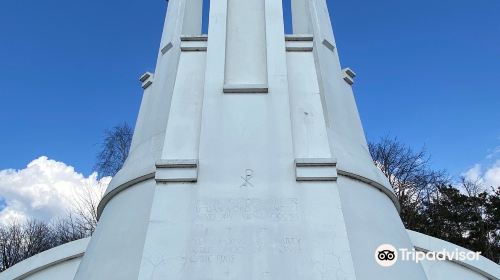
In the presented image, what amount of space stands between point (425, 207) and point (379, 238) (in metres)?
21.9

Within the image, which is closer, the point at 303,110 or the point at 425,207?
the point at 303,110

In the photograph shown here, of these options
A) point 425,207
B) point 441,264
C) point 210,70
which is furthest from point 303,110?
point 425,207

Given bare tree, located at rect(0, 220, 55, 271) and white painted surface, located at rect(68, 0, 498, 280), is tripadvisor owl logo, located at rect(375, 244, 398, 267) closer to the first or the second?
white painted surface, located at rect(68, 0, 498, 280)

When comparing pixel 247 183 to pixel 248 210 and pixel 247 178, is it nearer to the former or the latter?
pixel 247 178

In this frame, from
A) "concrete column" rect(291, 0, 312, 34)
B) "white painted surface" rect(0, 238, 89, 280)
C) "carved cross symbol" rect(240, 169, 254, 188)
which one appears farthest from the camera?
"concrete column" rect(291, 0, 312, 34)

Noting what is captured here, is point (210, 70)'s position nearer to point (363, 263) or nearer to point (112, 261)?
point (112, 261)

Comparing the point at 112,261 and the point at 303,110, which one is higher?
the point at 303,110

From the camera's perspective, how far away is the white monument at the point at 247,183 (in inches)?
156

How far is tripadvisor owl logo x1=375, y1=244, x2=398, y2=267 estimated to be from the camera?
15.5ft

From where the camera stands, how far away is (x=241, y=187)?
437 cm

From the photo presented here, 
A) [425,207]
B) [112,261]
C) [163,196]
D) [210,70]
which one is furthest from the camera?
[425,207]

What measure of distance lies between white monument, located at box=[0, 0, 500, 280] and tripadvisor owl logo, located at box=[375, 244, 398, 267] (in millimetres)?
61

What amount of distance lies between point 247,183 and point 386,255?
1843mm

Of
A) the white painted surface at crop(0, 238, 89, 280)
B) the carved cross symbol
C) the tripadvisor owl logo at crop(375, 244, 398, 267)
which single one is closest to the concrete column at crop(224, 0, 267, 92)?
the carved cross symbol
